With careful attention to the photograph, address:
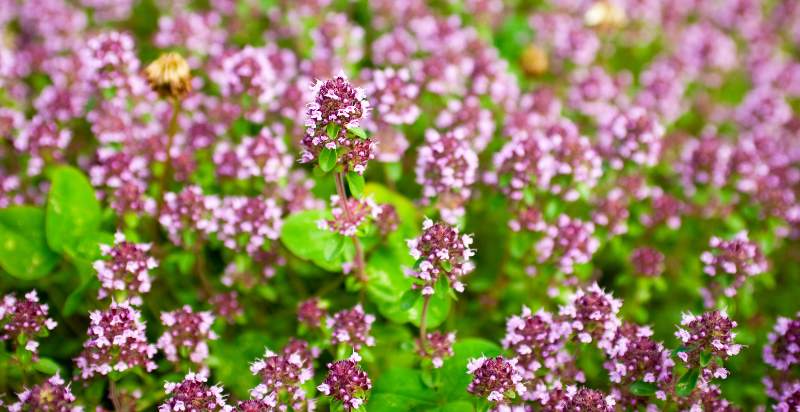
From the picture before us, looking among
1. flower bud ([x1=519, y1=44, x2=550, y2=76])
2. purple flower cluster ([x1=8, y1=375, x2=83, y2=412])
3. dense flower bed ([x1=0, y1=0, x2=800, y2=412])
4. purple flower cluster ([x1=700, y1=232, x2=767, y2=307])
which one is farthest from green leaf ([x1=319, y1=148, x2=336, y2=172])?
flower bud ([x1=519, y1=44, x2=550, y2=76])

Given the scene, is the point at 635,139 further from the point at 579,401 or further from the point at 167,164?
the point at 167,164

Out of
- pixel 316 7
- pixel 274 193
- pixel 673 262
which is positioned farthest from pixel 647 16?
pixel 274 193

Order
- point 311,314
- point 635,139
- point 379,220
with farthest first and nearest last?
point 635,139, point 379,220, point 311,314

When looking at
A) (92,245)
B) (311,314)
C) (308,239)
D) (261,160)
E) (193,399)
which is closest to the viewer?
(193,399)

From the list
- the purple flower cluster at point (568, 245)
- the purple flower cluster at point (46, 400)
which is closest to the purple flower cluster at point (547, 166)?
the purple flower cluster at point (568, 245)

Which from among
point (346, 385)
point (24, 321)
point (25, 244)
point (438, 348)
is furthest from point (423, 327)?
point (25, 244)

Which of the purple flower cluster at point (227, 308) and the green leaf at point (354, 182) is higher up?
the green leaf at point (354, 182)

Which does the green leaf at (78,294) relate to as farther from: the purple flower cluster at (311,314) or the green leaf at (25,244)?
the purple flower cluster at (311,314)
